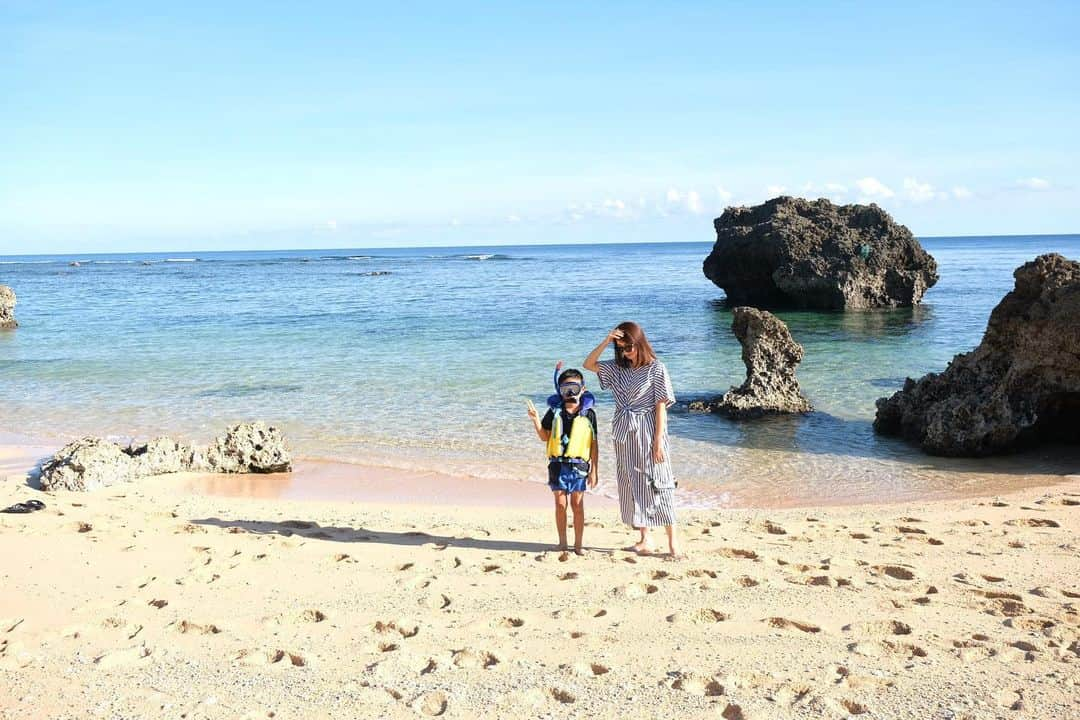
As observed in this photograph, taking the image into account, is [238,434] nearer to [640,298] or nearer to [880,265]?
[880,265]

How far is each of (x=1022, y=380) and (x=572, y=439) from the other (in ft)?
21.8

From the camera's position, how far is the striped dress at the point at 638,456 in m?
6.16

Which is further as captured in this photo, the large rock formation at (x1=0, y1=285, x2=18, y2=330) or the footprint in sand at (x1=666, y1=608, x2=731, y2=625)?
the large rock formation at (x1=0, y1=285, x2=18, y2=330)

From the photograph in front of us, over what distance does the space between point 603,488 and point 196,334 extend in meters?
19.4

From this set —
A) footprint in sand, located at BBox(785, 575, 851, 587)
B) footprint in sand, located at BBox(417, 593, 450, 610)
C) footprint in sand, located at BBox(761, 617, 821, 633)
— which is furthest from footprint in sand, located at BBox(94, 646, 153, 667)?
Answer: footprint in sand, located at BBox(785, 575, 851, 587)

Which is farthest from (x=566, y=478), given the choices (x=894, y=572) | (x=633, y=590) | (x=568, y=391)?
(x=894, y=572)

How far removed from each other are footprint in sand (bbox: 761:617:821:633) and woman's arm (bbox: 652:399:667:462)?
4.90 ft

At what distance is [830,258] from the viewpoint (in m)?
29.5

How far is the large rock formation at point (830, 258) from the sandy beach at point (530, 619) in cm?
2268

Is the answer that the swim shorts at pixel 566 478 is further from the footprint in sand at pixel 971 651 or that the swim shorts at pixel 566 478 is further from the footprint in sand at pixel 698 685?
the footprint in sand at pixel 971 651

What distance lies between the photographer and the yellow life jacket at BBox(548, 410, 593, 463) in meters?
6.11

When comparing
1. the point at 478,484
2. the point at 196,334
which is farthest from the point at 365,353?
the point at 478,484

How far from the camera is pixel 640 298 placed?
130 ft

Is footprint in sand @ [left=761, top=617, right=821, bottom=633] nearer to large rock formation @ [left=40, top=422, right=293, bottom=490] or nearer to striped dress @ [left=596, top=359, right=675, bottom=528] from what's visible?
striped dress @ [left=596, top=359, right=675, bottom=528]
